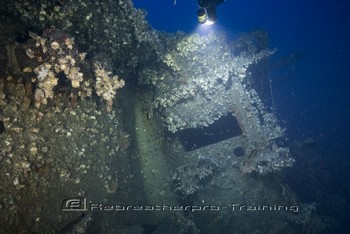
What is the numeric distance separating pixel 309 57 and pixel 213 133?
51.3 m

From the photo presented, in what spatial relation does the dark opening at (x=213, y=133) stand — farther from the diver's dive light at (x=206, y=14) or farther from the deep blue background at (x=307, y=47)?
the diver's dive light at (x=206, y=14)

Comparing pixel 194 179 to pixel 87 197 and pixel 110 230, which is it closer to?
pixel 110 230

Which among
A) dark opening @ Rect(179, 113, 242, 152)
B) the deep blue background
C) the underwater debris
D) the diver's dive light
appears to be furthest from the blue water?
the underwater debris

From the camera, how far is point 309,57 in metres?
51.6

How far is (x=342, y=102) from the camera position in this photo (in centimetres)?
2181

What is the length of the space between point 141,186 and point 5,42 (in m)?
3.07

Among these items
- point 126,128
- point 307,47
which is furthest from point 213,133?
point 307,47

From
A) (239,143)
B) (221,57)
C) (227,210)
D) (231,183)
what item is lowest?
(227,210)

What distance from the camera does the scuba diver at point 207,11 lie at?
5.88 metres

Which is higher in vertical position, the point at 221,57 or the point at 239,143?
the point at 221,57

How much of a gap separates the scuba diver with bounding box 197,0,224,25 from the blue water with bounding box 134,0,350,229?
1197mm

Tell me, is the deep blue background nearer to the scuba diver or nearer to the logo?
the scuba diver

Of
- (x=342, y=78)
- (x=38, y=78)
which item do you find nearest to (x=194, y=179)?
(x=38, y=78)

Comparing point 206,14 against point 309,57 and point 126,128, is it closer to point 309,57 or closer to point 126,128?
point 126,128
